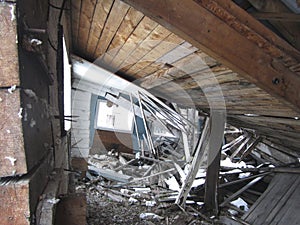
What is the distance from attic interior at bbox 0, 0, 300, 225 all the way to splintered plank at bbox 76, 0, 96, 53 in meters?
0.01

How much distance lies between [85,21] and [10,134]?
1.54 m

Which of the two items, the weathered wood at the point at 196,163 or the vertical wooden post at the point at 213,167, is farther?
the weathered wood at the point at 196,163

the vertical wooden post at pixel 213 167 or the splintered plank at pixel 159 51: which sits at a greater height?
the splintered plank at pixel 159 51

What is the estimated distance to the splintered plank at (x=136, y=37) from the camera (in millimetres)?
1564

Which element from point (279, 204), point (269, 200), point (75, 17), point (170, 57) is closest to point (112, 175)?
point (269, 200)

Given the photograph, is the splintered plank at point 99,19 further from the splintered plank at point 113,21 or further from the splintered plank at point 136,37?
the splintered plank at point 136,37

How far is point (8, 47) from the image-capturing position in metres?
0.71

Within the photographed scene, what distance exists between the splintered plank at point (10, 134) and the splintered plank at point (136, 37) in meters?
0.99

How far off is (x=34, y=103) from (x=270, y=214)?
308 cm

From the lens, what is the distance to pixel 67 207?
1.23m

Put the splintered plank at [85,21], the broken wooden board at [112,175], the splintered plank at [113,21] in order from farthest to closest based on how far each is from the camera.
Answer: the broken wooden board at [112,175]
the splintered plank at [85,21]
the splintered plank at [113,21]

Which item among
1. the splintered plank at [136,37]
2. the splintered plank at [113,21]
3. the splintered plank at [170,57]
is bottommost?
the splintered plank at [170,57]

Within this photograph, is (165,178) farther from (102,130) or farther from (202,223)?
(102,130)

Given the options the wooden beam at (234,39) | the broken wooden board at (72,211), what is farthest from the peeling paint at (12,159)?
the wooden beam at (234,39)
